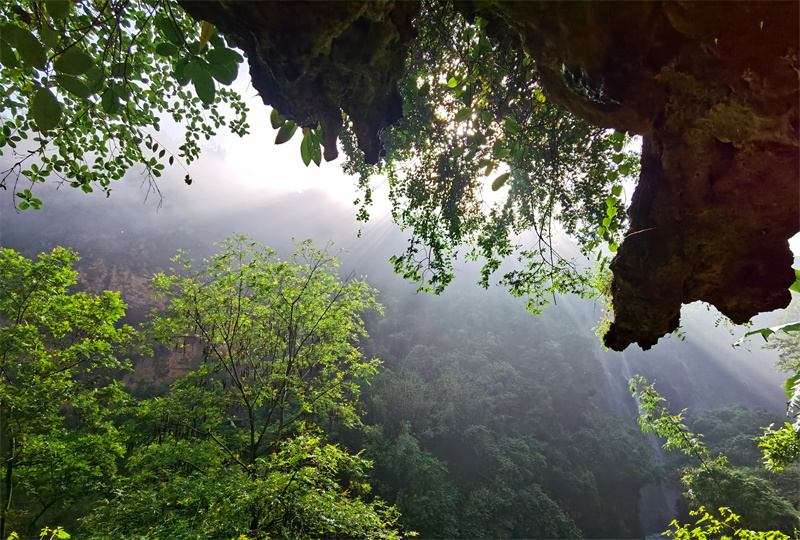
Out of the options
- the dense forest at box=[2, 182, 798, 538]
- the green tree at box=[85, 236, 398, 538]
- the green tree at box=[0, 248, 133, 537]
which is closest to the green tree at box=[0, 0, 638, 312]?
the dense forest at box=[2, 182, 798, 538]

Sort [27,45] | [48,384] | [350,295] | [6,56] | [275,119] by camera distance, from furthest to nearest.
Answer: [350,295] → [48,384] → [275,119] → [6,56] → [27,45]

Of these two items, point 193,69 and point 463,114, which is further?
point 463,114

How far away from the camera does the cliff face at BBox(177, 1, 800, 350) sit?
34.1 inches

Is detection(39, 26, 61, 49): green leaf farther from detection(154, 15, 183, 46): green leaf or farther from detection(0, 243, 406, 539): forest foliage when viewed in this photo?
detection(0, 243, 406, 539): forest foliage

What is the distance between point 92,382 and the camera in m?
5.96

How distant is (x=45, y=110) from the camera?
598 millimetres

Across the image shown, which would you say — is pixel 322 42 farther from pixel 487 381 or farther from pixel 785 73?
pixel 487 381

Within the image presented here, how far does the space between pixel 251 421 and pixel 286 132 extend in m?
5.94

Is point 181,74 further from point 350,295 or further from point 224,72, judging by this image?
point 350,295

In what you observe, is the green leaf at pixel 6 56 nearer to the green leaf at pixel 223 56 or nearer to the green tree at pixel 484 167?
the green leaf at pixel 223 56

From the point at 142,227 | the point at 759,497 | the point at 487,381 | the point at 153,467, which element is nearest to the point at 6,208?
the point at 142,227

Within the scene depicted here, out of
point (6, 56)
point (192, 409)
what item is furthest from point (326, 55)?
point (192, 409)

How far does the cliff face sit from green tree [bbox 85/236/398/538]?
164 inches

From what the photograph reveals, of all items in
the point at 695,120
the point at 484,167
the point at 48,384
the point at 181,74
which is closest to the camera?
the point at 181,74
